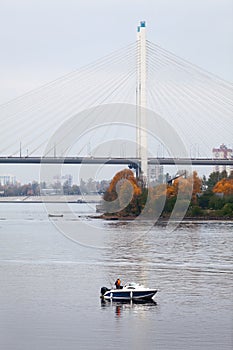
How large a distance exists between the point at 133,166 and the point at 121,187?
244cm

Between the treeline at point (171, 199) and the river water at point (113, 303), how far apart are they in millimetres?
10577

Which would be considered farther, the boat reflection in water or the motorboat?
the motorboat

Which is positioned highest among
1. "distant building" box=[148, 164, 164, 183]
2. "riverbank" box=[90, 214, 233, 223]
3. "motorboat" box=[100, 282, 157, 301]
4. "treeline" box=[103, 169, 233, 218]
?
"distant building" box=[148, 164, 164, 183]

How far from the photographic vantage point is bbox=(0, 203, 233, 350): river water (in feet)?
27.1

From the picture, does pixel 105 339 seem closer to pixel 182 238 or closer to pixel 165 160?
pixel 182 238

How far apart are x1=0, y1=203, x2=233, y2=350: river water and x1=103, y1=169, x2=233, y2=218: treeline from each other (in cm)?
1058

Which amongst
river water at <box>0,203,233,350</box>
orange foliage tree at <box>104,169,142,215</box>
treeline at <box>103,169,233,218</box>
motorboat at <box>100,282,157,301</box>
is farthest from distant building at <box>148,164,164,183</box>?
motorboat at <box>100,282,157,301</box>

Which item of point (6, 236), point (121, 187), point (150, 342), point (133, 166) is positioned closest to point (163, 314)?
point (150, 342)

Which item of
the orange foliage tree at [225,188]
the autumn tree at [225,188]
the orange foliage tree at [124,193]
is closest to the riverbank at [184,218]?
the orange foliage tree at [124,193]

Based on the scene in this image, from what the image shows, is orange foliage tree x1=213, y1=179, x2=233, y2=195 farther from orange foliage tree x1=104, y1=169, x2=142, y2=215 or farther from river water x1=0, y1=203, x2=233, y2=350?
river water x1=0, y1=203, x2=233, y2=350

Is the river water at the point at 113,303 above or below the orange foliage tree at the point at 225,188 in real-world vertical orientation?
below

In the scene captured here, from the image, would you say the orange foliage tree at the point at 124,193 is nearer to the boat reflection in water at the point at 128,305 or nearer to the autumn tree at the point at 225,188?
the autumn tree at the point at 225,188

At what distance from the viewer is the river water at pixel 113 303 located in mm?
8258

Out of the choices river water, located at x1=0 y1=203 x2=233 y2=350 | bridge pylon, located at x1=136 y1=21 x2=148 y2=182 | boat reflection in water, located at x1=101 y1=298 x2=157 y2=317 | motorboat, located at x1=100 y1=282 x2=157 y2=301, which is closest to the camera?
river water, located at x1=0 y1=203 x2=233 y2=350
